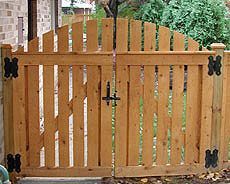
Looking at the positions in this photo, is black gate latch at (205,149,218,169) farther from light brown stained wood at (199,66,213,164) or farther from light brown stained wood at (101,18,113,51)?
light brown stained wood at (101,18,113,51)

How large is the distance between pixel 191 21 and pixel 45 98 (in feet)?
16.7

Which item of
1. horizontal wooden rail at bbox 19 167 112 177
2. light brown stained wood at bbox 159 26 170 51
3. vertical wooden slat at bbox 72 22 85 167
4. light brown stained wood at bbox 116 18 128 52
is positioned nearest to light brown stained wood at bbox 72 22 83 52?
vertical wooden slat at bbox 72 22 85 167

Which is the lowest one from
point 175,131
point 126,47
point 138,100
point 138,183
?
point 138,183

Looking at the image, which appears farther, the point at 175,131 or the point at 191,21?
the point at 191,21

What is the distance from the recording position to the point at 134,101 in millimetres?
3994

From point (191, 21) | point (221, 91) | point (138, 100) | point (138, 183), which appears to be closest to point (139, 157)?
point (138, 183)

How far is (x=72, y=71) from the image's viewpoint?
12.8ft

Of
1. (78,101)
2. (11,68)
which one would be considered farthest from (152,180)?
(11,68)

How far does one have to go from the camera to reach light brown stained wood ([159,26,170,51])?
3893 millimetres

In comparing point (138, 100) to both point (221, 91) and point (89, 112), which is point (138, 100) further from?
point (221, 91)

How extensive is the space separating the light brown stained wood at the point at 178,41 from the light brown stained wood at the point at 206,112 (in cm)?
30

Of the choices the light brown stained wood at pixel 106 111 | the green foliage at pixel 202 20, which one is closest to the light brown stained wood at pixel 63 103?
the light brown stained wood at pixel 106 111

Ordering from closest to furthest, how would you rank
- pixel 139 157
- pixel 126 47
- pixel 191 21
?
pixel 126 47 < pixel 139 157 < pixel 191 21

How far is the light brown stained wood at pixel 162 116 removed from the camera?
13.1 ft
